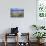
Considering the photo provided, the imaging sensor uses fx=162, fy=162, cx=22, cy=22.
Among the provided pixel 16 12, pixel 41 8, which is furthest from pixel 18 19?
pixel 41 8

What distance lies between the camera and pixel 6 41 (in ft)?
22.9

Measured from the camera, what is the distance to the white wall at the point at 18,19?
7020mm

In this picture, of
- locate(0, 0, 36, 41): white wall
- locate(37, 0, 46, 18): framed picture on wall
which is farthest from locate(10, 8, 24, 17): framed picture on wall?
locate(37, 0, 46, 18): framed picture on wall

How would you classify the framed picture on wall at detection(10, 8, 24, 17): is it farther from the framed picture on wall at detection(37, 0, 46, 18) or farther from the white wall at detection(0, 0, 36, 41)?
the framed picture on wall at detection(37, 0, 46, 18)

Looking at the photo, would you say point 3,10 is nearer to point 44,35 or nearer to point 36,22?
point 36,22

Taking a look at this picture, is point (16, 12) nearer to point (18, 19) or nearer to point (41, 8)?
point (18, 19)

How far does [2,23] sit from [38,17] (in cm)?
160

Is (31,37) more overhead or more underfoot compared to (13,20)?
more underfoot

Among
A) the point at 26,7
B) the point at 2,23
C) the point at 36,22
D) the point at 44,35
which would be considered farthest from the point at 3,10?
the point at 44,35

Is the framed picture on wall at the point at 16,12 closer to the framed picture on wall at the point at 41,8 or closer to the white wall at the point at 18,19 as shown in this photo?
the white wall at the point at 18,19

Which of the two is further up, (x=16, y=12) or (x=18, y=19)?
(x=16, y=12)

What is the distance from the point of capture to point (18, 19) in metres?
7.09

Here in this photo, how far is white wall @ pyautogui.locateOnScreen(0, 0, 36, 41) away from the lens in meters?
7.02

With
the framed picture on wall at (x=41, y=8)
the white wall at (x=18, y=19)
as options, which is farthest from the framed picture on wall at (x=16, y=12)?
the framed picture on wall at (x=41, y=8)
